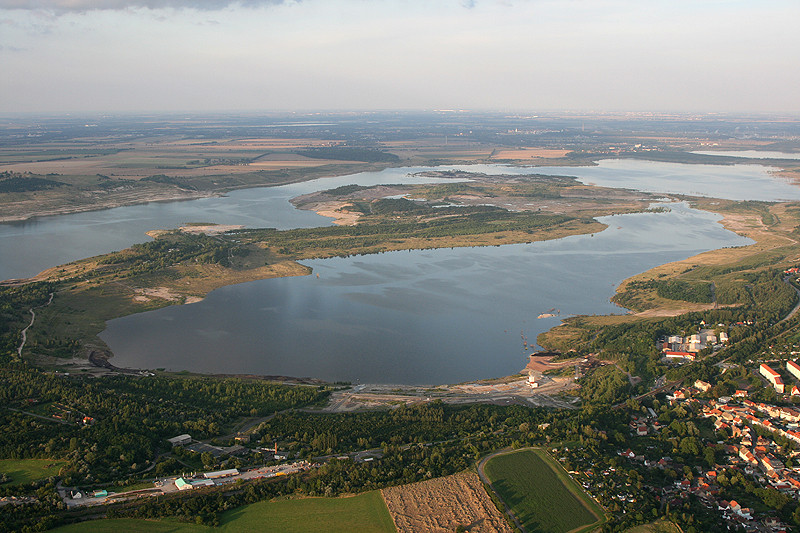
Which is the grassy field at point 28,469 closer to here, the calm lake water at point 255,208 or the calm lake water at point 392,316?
the calm lake water at point 392,316

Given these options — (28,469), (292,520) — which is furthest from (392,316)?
(28,469)

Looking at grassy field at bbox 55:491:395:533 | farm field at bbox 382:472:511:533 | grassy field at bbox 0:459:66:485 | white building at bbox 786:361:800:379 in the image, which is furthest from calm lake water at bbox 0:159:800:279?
white building at bbox 786:361:800:379

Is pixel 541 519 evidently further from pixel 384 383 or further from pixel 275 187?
pixel 275 187

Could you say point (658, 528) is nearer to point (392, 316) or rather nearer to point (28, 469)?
point (28, 469)

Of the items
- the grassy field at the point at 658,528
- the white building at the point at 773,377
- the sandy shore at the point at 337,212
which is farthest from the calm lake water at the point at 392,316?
the sandy shore at the point at 337,212

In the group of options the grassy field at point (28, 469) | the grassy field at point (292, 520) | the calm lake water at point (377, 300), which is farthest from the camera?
the calm lake water at point (377, 300)
